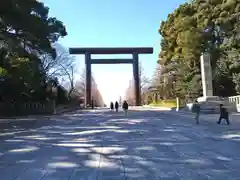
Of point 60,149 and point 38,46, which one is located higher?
point 38,46

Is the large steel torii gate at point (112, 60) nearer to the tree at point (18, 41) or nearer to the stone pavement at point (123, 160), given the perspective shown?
the tree at point (18, 41)

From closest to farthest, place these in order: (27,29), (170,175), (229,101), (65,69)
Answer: (170,175)
(27,29)
(229,101)
(65,69)

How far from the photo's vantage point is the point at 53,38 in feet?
118

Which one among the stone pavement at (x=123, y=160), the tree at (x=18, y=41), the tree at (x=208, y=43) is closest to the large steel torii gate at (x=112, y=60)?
the tree at (x=208, y=43)

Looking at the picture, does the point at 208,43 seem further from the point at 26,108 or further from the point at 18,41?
the point at 18,41

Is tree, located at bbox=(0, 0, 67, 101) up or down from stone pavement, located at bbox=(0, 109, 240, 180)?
up

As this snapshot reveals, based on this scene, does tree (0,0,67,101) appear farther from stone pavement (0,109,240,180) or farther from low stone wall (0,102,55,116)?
stone pavement (0,109,240,180)

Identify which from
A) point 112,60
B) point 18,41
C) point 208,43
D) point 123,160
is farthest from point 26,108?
point 123,160

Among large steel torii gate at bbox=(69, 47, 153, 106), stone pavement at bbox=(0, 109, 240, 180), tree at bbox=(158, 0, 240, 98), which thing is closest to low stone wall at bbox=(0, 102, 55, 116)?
tree at bbox=(158, 0, 240, 98)

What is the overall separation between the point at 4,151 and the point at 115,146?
9.98 feet

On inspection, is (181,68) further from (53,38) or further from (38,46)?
(38,46)

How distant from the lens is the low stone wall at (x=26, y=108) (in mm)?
34719

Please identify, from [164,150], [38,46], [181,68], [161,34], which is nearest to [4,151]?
[164,150]

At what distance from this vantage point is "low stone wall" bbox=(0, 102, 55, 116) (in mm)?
34719
